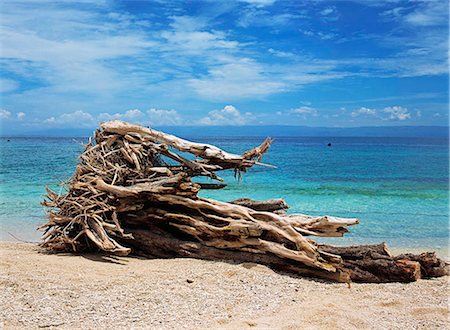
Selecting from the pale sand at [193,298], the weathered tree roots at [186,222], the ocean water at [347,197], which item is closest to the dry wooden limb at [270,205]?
the weathered tree roots at [186,222]

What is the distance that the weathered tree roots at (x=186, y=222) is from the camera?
7605 mm

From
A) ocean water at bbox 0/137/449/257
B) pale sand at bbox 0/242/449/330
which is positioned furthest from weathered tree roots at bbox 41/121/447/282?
ocean water at bbox 0/137/449/257

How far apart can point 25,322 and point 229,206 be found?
374cm

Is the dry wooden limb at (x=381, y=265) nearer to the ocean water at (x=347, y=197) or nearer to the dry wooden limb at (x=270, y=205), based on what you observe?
the dry wooden limb at (x=270, y=205)

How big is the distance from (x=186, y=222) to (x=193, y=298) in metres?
2.06

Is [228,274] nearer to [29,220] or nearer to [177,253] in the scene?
[177,253]

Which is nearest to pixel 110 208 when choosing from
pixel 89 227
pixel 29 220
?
pixel 89 227

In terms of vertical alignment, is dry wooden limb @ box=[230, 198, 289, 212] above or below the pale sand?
above

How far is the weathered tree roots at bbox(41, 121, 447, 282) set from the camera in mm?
7605

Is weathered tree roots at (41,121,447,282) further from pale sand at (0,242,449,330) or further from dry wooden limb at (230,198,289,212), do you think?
pale sand at (0,242,449,330)

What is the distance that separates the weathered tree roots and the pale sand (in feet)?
1.01

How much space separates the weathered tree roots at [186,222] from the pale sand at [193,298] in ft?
1.01

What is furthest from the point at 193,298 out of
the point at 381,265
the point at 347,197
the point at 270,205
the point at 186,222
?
the point at 347,197

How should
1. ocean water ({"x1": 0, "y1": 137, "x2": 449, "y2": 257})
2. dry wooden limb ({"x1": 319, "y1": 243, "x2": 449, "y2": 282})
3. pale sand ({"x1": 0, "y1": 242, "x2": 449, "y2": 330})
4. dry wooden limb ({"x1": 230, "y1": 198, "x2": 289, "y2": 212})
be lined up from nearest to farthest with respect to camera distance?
pale sand ({"x1": 0, "y1": 242, "x2": 449, "y2": 330}) → dry wooden limb ({"x1": 319, "y1": 243, "x2": 449, "y2": 282}) → dry wooden limb ({"x1": 230, "y1": 198, "x2": 289, "y2": 212}) → ocean water ({"x1": 0, "y1": 137, "x2": 449, "y2": 257})
